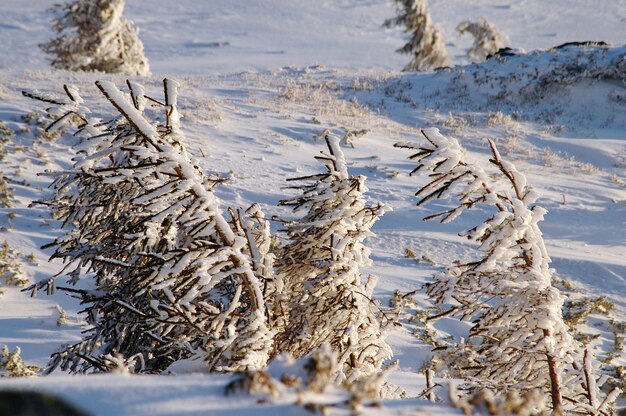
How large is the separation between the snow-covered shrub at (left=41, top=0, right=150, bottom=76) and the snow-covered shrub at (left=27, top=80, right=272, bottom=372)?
805 inches

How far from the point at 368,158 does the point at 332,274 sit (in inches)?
392

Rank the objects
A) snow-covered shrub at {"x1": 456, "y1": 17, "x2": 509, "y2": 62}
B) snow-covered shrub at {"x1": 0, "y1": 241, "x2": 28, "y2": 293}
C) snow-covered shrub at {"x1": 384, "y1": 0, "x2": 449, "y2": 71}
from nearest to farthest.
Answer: snow-covered shrub at {"x1": 0, "y1": 241, "x2": 28, "y2": 293}, snow-covered shrub at {"x1": 384, "y1": 0, "x2": 449, "y2": 71}, snow-covered shrub at {"x1": 456, "y1": 17, "x2": 509, "y2": 62}

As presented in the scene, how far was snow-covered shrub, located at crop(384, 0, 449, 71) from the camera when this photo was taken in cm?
3362

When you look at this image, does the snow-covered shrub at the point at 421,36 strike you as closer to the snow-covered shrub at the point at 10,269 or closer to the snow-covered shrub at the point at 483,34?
the snow-covered shrub at the point at 483,34

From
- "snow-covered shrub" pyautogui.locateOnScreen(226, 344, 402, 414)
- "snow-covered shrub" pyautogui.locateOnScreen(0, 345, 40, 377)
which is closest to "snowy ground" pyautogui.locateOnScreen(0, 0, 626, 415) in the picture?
"snow-covered shrub" pyautogui.locateOnScreen(226, 344, 402, 414)

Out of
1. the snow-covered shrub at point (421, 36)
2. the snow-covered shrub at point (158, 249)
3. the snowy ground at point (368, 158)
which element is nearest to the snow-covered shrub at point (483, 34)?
the snow-covered shrub at point (421, 36)

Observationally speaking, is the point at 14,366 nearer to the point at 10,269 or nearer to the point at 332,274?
the point at 10,269

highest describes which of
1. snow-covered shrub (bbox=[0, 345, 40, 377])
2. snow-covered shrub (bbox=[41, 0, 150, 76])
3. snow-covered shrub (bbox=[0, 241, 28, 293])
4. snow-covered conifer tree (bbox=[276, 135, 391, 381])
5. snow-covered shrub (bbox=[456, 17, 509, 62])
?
snow-covered shrub (bbox=[456, 17, 509, 62])

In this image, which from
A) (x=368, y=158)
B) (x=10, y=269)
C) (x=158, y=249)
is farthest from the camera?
(x=368, y=158)

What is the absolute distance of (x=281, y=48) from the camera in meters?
45.2

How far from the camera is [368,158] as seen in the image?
13.8m

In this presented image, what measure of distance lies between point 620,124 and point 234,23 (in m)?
40.5

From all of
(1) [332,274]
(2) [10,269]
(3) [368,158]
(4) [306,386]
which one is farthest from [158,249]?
(3) [368,158]

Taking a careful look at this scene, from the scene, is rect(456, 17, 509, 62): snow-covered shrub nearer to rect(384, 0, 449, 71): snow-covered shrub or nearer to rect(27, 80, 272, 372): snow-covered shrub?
rect(384, 0, 449, 71): snow-covered shrub
